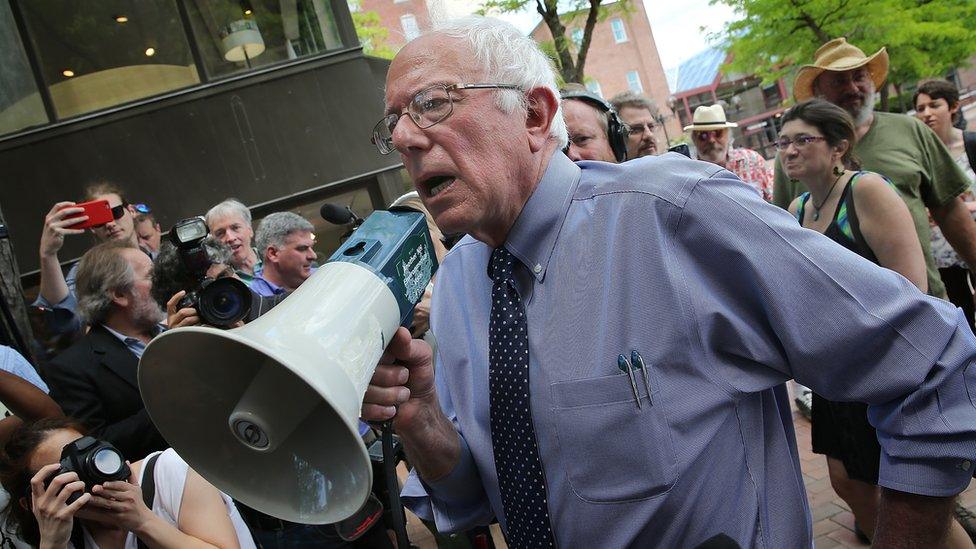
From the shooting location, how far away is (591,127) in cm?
327

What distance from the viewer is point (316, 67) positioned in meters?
10.1

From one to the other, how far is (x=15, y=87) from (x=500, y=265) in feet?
32.9

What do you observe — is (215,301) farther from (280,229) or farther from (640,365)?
(280,229)

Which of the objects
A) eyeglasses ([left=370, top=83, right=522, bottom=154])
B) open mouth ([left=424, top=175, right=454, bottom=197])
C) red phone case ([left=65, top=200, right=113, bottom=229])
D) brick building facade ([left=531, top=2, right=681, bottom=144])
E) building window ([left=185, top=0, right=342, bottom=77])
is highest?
brick building facade ([left=531, top=2, right=681, bottom=144])

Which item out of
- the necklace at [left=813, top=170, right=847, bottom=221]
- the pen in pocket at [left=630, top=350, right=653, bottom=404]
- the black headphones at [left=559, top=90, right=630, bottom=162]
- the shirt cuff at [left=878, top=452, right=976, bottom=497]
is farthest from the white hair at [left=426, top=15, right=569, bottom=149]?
the necklace at [left=813, top=170, right=847, bottom=221]

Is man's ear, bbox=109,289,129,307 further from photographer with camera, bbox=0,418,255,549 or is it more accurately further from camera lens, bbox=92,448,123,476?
camera lens, bbox=92,448,123,476

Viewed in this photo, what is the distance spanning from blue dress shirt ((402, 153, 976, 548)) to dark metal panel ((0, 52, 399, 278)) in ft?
29.6

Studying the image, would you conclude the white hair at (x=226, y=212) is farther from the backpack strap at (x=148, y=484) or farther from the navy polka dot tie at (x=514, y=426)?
the navy polka dot tie at (x=514, y=426)

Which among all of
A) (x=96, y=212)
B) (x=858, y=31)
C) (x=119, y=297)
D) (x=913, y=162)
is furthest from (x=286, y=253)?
(x=858, y=31)

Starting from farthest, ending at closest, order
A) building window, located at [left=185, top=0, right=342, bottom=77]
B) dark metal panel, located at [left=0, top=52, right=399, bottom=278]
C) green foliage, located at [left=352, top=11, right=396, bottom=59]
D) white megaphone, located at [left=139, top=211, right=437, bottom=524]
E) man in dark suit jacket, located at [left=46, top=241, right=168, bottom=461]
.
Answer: green foliage, located at [left=352, top=11, right=396, bottom=59], building window, located at [left=185, top=0, right=342, bottom=77], dark metal panel, located at [left=0, top=52, right=399, bottom=278], man in dark suit jacket, located at [left=46, top=241, right=168, bottom=461], white megaphone, located at [left=139, top=211, right=437, bottom=524]

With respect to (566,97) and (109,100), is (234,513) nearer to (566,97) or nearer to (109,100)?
(566,97)

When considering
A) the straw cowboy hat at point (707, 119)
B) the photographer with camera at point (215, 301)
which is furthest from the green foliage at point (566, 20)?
the photographer with camera at point (215, 301)

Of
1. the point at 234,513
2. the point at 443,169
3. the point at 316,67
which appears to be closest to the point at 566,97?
the point at 443,169

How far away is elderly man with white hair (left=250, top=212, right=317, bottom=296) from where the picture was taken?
16.0 feet
